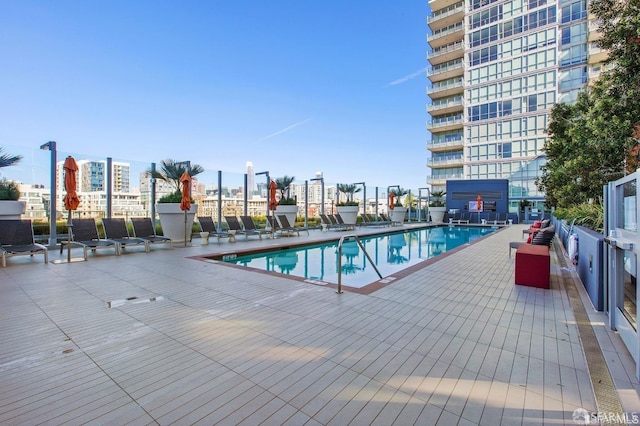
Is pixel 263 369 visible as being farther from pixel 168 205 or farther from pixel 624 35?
pixel 168 205

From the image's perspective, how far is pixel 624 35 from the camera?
488cm

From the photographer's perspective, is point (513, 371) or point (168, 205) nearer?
point (513, 371)

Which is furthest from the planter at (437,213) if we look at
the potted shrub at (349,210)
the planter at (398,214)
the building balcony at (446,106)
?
the building balcony at (446,106)

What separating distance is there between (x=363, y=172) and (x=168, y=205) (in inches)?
904

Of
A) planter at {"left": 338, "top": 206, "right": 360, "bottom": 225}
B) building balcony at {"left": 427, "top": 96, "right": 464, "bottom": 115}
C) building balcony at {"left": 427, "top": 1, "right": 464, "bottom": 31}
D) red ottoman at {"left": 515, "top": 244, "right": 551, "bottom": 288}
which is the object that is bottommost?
red ottoman at {"left": 515, "top": 244, "right": 551, "bottom": 288}

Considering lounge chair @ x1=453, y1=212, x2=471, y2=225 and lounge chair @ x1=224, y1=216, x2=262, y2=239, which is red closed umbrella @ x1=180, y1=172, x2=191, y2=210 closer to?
lounge chair @ x1=224, y1=216, x2=262, y2=239

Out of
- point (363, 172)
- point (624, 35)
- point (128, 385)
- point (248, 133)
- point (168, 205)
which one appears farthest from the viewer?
point (363, 172)

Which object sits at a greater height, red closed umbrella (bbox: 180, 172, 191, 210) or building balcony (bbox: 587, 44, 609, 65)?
building balcony (bbox: 587, 44, 609, 65)

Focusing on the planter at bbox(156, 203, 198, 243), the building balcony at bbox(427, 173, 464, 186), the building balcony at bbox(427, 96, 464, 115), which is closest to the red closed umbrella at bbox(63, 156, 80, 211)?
the planter at bbox(156, 203, 198, 243)

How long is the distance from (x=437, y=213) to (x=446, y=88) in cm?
1898

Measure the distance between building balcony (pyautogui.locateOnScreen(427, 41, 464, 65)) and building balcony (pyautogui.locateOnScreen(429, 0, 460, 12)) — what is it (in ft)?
14.2

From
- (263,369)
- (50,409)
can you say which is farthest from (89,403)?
(263,369)

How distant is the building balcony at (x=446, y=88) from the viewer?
34.6 meters

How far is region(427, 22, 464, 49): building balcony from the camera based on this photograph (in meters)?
34.5
